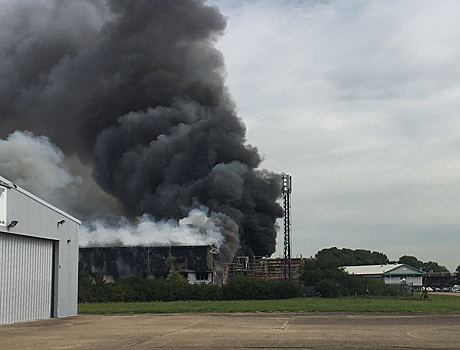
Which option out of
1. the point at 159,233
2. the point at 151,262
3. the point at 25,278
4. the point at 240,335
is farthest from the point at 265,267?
the point at 240,335

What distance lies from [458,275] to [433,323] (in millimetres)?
123546

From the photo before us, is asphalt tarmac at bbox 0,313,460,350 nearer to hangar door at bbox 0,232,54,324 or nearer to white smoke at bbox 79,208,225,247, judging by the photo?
hangar door at bbox 0,232,54,324

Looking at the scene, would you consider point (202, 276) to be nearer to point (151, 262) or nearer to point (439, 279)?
point (151, 262)

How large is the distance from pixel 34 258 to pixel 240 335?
1622 centimetres

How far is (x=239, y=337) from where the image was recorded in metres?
23.3

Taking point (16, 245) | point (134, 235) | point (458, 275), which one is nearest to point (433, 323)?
point (16, 245)

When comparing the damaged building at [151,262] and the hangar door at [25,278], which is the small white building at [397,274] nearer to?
the damaged building at [151,262]

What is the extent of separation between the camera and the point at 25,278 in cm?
3388

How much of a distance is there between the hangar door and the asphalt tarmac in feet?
5.16

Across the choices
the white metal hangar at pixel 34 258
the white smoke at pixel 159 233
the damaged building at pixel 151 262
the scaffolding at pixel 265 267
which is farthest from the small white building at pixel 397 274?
the white metal hangar at pixel 34 258

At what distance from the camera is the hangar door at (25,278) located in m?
31.5

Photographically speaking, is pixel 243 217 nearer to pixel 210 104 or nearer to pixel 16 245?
pixel 210 104

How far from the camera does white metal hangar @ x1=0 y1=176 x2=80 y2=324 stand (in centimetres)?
3147

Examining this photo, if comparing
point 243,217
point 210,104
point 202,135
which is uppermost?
point 210,104
